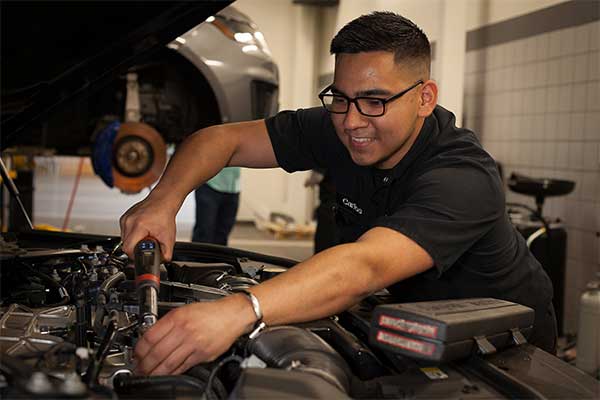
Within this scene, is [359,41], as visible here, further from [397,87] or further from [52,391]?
[52,391]

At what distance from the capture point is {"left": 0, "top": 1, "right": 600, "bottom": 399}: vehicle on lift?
1173mm

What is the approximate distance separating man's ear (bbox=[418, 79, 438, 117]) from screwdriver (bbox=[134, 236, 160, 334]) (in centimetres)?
69

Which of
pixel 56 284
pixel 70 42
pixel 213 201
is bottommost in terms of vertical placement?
pixel 213 201

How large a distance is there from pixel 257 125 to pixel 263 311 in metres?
0.96

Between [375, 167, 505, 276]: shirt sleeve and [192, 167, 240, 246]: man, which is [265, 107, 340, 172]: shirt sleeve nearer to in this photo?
[375, 167, 505, 276]: shirt sleeve

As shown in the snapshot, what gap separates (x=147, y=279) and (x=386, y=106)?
635 mm

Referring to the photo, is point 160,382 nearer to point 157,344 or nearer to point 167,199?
point 157,344

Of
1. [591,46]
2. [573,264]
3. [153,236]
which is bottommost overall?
[573,264]

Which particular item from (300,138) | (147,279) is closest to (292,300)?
(147,279)

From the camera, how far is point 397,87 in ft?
5.48

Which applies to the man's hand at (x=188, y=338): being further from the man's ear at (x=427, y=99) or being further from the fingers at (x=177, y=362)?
the man's ear at (x=427, y=99)

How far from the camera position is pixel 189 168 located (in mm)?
1964

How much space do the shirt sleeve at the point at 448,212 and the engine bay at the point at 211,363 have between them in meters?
0.20

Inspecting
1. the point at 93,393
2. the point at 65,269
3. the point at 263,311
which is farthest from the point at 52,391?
the point at 65,269
